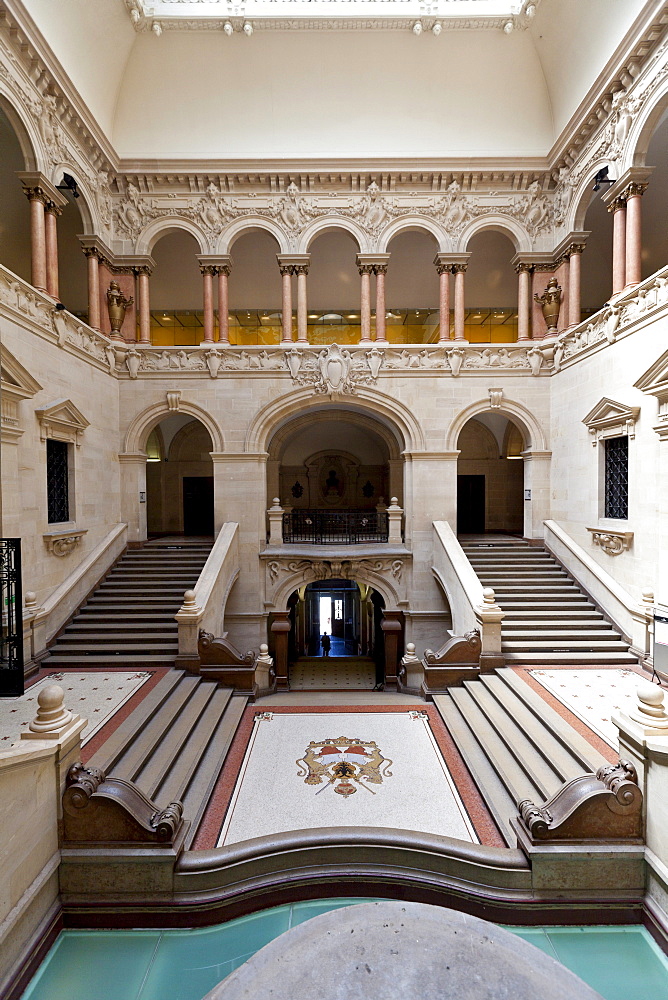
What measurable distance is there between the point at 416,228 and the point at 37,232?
876cm

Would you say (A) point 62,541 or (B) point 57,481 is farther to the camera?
(B) point 57,481

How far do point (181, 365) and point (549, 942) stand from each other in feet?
41.5

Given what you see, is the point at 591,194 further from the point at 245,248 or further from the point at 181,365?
the point at 181,365

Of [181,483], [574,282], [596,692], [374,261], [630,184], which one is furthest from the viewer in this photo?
[181,483]

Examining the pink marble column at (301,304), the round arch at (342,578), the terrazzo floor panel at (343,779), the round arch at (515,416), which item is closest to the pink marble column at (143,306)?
the pink marble column at (301,304)

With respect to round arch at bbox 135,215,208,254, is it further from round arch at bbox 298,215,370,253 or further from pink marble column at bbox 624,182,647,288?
pink marble column at bbox 624,182,647,288

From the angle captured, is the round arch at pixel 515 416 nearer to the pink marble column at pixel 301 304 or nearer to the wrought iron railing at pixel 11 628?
the pink marble column at pixel 301 304

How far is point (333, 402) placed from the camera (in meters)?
12.9

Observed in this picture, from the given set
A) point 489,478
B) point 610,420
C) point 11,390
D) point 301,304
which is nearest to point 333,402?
point 301,304

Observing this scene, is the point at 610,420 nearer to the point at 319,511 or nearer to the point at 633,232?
the point at 633,232

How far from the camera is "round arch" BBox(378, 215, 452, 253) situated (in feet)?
41.8

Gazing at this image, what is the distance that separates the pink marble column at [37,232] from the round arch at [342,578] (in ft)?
26.9

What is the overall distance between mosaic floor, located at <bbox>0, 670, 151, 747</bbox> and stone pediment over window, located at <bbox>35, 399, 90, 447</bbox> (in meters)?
4.42

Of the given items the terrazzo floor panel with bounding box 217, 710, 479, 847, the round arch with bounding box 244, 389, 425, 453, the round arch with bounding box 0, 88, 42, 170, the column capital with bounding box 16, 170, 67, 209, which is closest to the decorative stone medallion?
the terrazzo floor panel with bounding box 217, 710, 479, 847
